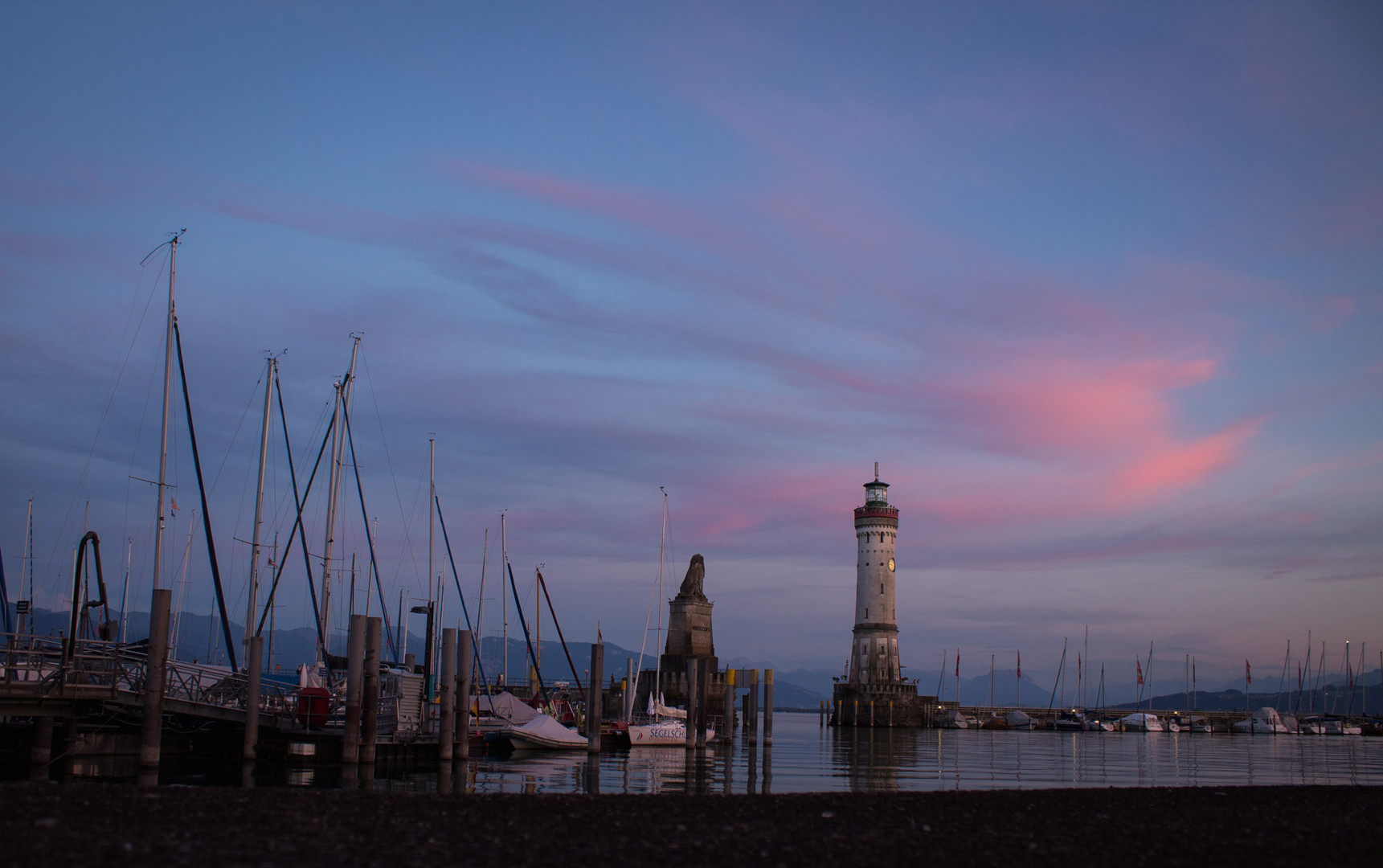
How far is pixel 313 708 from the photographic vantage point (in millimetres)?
36094

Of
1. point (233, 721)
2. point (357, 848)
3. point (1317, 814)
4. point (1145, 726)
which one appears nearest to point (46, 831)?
point (357, 848)

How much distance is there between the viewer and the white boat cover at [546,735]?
45531mm

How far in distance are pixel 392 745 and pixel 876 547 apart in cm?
6640

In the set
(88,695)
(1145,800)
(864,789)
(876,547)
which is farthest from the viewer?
(876,547)

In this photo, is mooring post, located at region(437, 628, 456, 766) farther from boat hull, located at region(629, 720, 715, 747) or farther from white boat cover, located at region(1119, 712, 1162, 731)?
white boat cover, located at region(1119, 712, 1162, 731)

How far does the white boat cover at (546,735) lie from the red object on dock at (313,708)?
34.7 ft

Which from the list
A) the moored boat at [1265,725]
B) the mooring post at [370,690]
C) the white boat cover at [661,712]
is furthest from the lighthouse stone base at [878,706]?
the mooring post at [370,690]

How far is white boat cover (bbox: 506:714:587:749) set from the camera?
149 feet

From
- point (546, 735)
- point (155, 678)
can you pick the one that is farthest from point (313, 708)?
point (546, 735)

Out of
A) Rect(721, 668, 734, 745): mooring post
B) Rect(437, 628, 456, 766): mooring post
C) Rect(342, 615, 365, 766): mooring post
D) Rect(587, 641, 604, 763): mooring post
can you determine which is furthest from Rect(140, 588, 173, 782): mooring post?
Rect(721, 668, 734, 745): mooring post

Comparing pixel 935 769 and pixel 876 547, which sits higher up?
pixel 876 547

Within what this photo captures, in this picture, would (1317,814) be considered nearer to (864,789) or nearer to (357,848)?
(864,789)

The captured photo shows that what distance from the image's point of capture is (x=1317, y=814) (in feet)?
80.1

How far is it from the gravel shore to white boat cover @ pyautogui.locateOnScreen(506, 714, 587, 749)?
2195 cm
